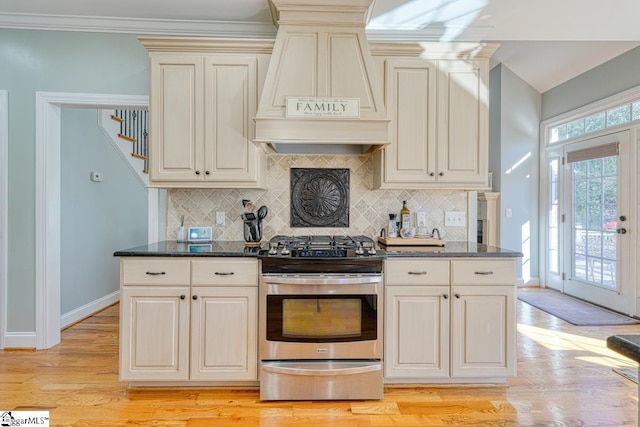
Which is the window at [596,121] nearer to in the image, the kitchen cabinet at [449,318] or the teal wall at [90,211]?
the kitchen cabinet at [449,318]

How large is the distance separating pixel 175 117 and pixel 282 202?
1027mm

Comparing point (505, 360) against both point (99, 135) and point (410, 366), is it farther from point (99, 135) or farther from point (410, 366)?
point (99, 135)

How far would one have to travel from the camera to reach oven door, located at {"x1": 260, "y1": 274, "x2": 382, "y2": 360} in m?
2.26

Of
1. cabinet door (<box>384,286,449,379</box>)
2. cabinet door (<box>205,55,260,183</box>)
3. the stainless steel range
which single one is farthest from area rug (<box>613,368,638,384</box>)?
cabinet door (<box>205,55,260,183</box>)

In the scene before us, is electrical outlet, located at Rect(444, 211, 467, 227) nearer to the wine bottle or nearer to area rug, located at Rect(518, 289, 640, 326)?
the wine bottle

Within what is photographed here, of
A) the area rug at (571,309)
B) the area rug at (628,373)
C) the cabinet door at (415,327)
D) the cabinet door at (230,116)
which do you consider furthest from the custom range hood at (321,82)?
the area rug at (571,309)

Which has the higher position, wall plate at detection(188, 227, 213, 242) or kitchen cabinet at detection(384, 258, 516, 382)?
wall plate at detection(188, 227, 213, 242)

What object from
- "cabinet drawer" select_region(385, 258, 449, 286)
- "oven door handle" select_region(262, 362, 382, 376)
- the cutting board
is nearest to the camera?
"oven door handle" select_region(262, 362, 382, 376)

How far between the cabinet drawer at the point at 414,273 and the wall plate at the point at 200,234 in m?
1.46

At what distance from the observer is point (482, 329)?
2.36 m

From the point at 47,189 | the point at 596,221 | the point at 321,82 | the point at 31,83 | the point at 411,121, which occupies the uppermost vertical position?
the point at 31,83

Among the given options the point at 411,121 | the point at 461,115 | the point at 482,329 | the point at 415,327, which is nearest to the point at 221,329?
the point at 415,327

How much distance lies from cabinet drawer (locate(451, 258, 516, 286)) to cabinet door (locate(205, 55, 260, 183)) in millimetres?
1558

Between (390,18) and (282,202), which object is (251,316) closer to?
(282,202)
